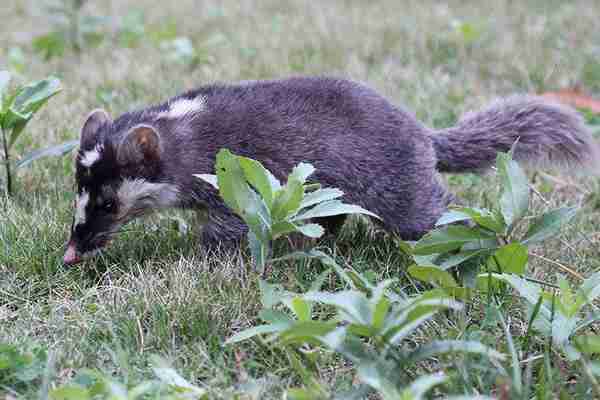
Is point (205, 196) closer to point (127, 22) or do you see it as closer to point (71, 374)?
point (71, 374)

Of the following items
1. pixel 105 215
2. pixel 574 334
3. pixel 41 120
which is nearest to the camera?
pixel 574 334

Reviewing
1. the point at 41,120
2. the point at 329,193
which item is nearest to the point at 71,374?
the point at 329,193

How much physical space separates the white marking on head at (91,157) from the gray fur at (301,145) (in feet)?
0.11

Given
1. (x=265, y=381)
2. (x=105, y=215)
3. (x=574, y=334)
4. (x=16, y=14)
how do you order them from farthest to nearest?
(x=16, y=14) → (x=105, y=215) → (x=574, y=334) → (x=265, y=381)

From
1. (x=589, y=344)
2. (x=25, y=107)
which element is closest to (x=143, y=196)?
(x=25, y=107)

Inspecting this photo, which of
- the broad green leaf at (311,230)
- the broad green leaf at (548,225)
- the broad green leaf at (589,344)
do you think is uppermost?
the broad green leaf at (311,230)

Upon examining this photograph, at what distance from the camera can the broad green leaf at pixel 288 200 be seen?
9.76 ft

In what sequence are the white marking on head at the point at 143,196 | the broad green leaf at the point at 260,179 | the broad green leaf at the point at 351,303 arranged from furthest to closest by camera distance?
the white marking on head at the point at 143,196 → the broad green leaf at the point at 260,179 → the broad green leaf at the point at 351,303

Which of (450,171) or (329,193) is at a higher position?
(329,193)

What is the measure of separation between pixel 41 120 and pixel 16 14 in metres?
3.48

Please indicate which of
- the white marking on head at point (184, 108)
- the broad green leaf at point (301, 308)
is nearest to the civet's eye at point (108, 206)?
the white marking on head at point (184, 108)

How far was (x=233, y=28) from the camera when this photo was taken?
7328mm

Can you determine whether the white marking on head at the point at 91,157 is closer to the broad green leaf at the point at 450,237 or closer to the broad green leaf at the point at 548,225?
the broad green leaf at the point at 450,237

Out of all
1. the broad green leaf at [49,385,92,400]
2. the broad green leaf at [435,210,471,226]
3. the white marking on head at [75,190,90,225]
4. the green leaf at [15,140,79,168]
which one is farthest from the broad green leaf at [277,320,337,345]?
the green leaf at [15,140,79,168]
